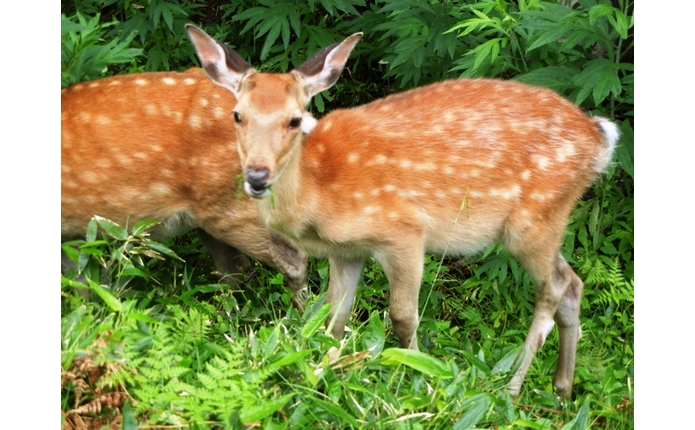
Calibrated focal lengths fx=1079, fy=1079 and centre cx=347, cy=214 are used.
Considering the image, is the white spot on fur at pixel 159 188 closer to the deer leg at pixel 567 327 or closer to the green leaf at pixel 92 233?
the green leaf at pixel 92 233

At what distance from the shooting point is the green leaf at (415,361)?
4879 millimetres

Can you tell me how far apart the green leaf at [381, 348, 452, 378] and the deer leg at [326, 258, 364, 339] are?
0.84 meters

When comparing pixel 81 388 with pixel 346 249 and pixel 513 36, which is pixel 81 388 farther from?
pixel 513 36

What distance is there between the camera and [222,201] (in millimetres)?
6113

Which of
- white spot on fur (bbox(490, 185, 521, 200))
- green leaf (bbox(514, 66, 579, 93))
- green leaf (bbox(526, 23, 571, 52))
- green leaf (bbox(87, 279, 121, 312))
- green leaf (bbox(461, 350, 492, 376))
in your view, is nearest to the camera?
green leaf (bbox(87, 279, 121, 312))

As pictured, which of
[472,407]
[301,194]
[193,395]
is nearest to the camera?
[193,395]

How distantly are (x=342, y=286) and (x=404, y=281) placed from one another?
1.54 feet

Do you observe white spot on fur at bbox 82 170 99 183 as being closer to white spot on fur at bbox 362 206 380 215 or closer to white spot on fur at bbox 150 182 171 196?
white spot on fur at bbox 150 182 171 196

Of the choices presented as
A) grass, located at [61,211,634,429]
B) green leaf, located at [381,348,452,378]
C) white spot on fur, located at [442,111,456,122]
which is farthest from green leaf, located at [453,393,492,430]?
white spot on fur, located at [442,111,456,122]

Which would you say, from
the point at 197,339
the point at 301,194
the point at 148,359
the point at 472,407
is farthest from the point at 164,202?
the point at 472,407

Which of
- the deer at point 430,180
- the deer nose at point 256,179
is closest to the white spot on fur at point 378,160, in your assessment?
the deer at point 430,180

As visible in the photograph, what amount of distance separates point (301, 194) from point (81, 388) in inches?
61.6

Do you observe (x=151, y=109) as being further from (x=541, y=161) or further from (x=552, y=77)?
(x=552, y=77)

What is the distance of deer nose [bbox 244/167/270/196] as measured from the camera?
15.3ft
